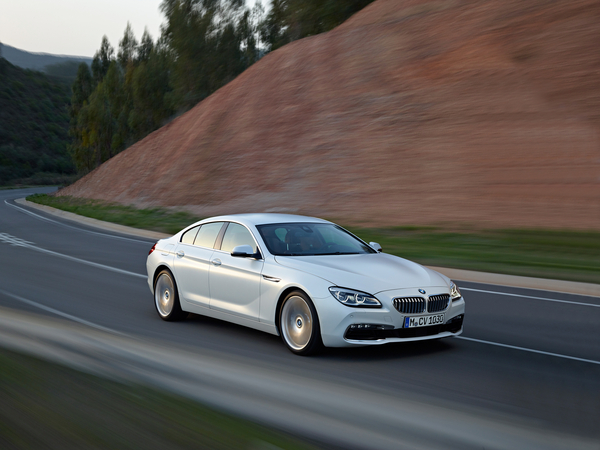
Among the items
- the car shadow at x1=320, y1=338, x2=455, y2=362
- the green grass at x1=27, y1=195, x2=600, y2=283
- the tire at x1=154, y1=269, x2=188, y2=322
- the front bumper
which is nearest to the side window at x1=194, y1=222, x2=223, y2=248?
the tire at x1=154, y1=269, x2=188, y2=322

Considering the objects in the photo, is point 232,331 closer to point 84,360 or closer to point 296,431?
point 84,360

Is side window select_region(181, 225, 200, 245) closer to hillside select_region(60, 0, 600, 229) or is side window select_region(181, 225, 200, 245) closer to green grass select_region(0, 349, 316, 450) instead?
green grass select_region(0, 349, 316, 450)

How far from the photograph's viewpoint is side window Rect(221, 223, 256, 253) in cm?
793

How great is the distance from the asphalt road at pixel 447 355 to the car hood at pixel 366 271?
75 centimetres

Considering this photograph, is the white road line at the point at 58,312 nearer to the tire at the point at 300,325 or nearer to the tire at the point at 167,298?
the tire at the point at 167,298

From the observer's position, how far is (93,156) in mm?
68562

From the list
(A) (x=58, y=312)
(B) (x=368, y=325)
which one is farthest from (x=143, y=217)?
(B) (x=368, y=325)

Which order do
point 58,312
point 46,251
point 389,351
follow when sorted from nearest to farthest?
point 389,351 → point 58,312 → point 46,251

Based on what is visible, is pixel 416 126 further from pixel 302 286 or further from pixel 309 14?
pixel 309 14

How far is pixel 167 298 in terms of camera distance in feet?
29.1

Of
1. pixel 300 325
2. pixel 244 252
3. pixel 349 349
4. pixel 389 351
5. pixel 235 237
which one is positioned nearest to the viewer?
pixel 300 325

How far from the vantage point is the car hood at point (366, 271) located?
261 inches

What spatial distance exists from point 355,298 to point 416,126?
2318 centimetres

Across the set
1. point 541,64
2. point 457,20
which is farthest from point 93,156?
point 541,64
